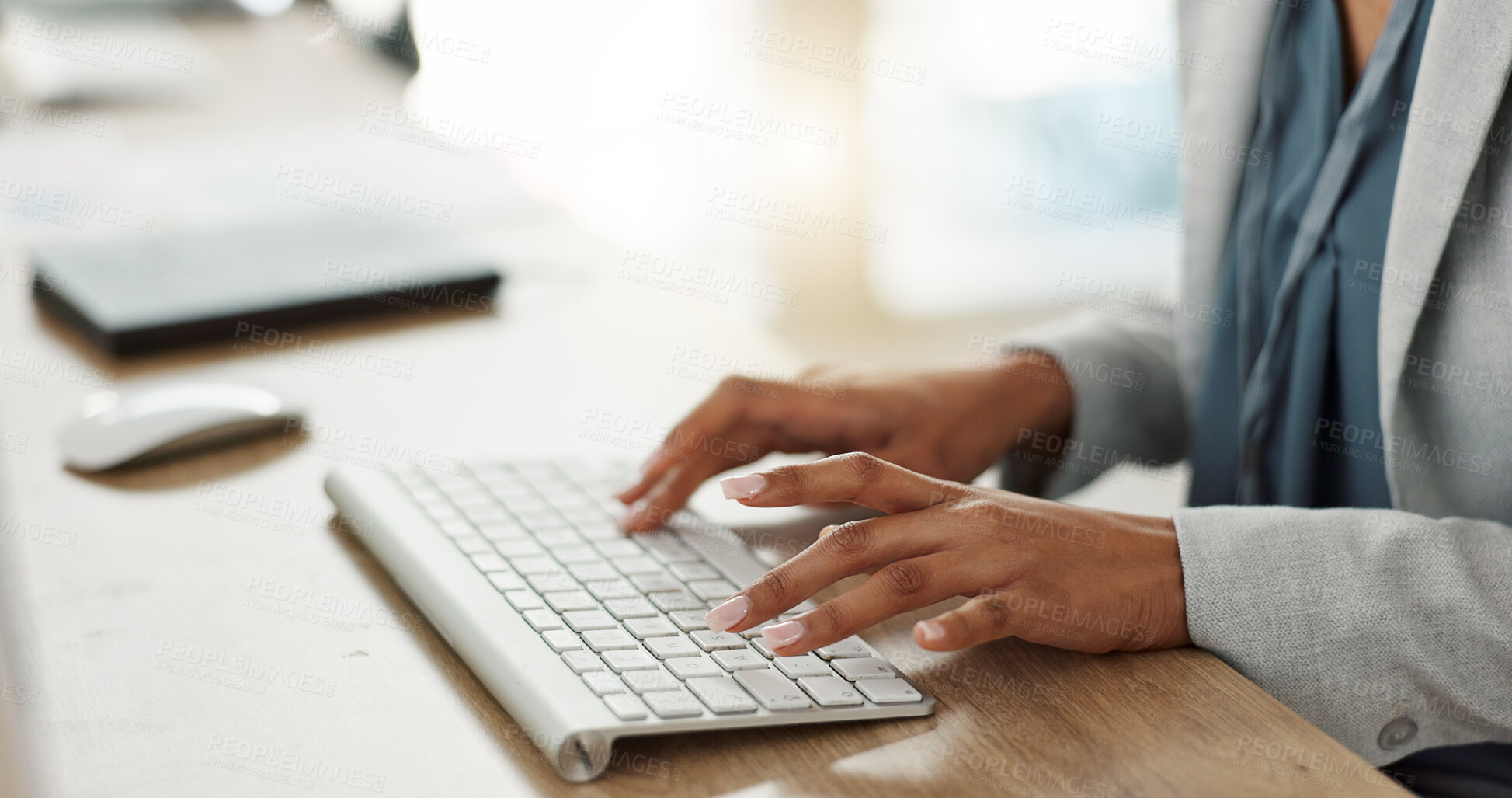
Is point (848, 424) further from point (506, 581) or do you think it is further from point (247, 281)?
point (247, 281)

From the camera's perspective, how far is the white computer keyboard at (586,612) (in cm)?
51

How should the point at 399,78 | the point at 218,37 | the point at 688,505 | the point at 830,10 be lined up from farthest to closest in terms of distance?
1. the point at 830,10
2. the point at 218,37
3. the point at 399,78
4. the point at 688,505

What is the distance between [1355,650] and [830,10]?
2.65 m

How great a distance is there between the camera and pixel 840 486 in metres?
0.61

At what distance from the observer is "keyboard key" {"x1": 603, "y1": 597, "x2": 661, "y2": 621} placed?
595mm

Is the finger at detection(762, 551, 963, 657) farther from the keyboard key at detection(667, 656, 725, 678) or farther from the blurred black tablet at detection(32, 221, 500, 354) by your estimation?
the blurred black tablet at detection(32, 221, 500, 354)

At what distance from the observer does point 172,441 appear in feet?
2.72

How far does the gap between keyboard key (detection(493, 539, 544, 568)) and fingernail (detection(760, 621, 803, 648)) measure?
0.53ft

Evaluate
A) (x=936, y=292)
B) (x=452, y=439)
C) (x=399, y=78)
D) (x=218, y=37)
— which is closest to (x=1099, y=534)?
(x=452, y=439)

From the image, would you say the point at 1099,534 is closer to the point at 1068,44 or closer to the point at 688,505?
the point at 688,505

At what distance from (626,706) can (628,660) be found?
1.7 inches

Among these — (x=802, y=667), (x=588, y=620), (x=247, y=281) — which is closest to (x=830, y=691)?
(x=802, y=667)

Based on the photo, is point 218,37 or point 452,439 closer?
point 452,439

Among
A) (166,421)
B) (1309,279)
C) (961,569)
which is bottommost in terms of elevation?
(166,421)
